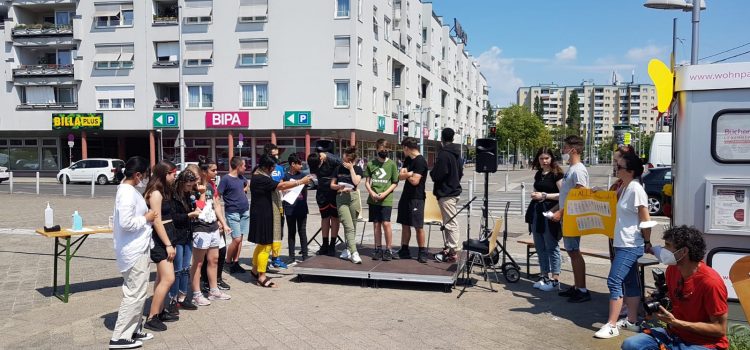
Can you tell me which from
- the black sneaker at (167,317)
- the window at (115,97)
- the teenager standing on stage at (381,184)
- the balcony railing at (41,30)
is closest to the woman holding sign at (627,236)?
the teenager standing on stage at (381,184)

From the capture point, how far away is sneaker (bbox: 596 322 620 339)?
5.42 metres

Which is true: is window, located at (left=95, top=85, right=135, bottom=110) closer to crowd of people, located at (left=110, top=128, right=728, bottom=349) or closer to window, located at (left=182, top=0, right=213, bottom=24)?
window, located at (left=182, top=0, right=213, bottom=24)

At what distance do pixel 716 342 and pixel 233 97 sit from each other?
33271mm

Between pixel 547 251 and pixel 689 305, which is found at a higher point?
pixel 689 305

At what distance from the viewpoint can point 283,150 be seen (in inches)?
1428

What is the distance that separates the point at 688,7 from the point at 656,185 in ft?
23.7

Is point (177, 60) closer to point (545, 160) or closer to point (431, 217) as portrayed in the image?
point (431, 217)

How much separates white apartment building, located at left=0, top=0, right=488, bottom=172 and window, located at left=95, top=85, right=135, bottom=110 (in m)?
0.07

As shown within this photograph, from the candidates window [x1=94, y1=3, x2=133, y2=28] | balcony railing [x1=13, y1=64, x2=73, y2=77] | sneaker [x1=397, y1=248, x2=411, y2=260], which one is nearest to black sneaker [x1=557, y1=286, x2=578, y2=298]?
sneaker [x1=397, y1=248, x2=411, y2=260]

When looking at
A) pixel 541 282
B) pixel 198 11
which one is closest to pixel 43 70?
pixel 198 11

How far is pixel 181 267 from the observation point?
5.98 meters

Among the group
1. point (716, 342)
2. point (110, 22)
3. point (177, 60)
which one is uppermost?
point (110, 22)

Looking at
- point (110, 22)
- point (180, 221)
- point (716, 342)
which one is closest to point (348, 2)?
point (110, 22)

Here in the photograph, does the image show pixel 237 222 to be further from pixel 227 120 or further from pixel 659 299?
pixel 227 120
